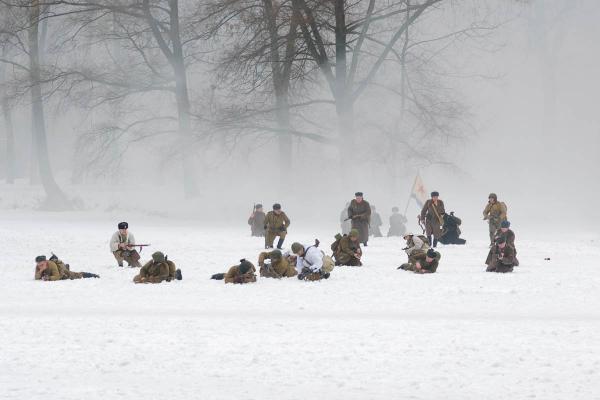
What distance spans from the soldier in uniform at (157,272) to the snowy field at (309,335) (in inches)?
12.3

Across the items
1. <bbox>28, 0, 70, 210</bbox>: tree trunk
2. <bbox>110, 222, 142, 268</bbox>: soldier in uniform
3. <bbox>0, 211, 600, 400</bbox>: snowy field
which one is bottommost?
<bbox>0, 211, 600, 400</bbox>: snowy field

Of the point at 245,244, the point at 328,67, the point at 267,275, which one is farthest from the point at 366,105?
the point at 267,275

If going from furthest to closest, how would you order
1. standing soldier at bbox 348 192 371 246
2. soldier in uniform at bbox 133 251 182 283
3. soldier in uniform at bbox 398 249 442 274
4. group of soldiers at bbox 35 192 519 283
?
standing soldier at bbox 348 192 371 246
soldier in uniform at bbox 398 249 442 274
group of soldiers at bbox 35 192 519 283
soldier in uniform at bbox 133 251 182 283

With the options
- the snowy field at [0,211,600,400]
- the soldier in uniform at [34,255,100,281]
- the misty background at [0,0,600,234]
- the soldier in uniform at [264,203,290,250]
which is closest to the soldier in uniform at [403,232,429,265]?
the snowy field at [0,211,600,400]

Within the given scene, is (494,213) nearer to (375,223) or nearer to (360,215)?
(360,215)

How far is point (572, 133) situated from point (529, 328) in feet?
201

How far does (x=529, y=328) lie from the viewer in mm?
13359

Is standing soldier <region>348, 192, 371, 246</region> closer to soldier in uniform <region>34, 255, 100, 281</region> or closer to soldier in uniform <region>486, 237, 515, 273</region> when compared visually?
soldier in uniform <region>486, 237, 515, 273</region>

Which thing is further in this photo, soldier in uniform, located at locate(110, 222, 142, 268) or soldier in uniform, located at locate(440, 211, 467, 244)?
soldier in uniform, located at locate(440, 211, 467, 244)

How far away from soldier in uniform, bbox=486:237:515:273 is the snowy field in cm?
42

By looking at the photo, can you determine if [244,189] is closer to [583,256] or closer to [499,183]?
[499,183]

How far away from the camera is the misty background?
40906 mm

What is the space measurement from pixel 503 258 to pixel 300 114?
27.3 m

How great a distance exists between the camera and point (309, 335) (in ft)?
42.2
